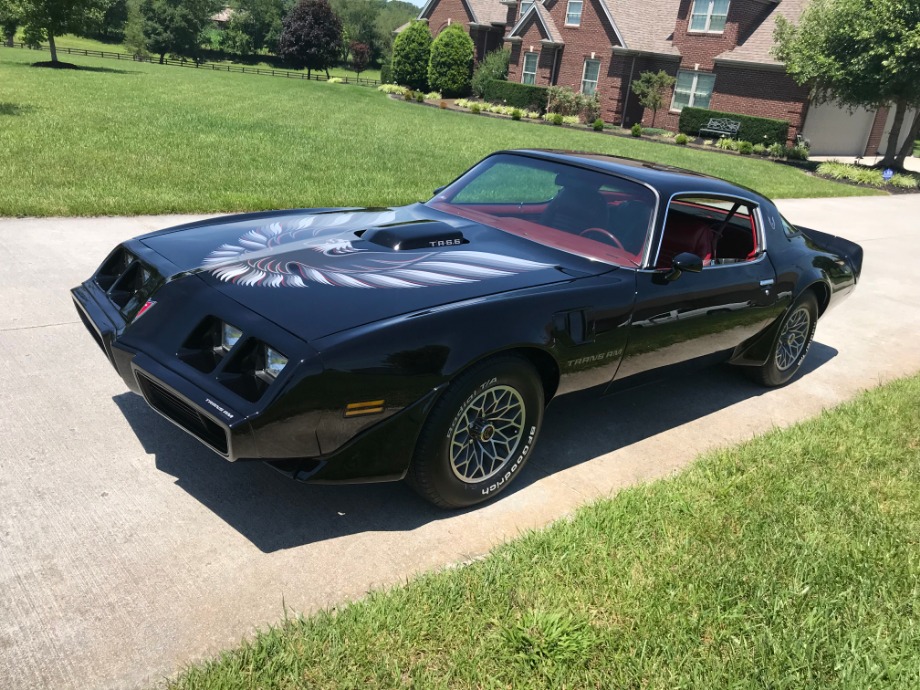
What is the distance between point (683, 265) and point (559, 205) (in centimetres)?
88

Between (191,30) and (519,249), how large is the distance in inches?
3071

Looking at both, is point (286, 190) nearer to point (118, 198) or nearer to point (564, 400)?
point (118, 198)

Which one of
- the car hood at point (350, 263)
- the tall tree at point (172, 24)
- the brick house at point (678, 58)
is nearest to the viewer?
the car hood at point (350, 263)

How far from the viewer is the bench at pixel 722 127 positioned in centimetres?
2847

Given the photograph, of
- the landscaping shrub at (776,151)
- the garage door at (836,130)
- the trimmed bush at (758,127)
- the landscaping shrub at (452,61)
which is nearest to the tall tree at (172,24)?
the landscaping shrub at (452,61)

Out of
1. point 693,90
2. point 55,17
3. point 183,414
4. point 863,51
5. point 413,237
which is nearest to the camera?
point 183,414

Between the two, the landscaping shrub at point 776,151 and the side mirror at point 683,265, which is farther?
the landscaping shrub at point 776,151

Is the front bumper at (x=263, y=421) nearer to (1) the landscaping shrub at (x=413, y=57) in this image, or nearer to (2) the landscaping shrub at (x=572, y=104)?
(2) the landscaping shrub at (x=572, y=104)

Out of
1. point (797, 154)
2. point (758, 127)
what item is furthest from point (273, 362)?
point (758, 127)

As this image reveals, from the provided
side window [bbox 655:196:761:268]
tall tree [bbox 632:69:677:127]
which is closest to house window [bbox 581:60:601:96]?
tall tree [bbox 632:69:677:127]

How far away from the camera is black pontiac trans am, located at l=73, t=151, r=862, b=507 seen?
113 inches

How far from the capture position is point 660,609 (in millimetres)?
2820

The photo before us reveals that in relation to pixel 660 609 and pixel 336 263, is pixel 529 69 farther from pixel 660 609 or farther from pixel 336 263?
pixel 660 609

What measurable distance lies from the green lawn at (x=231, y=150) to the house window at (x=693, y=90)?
7.18 metres
